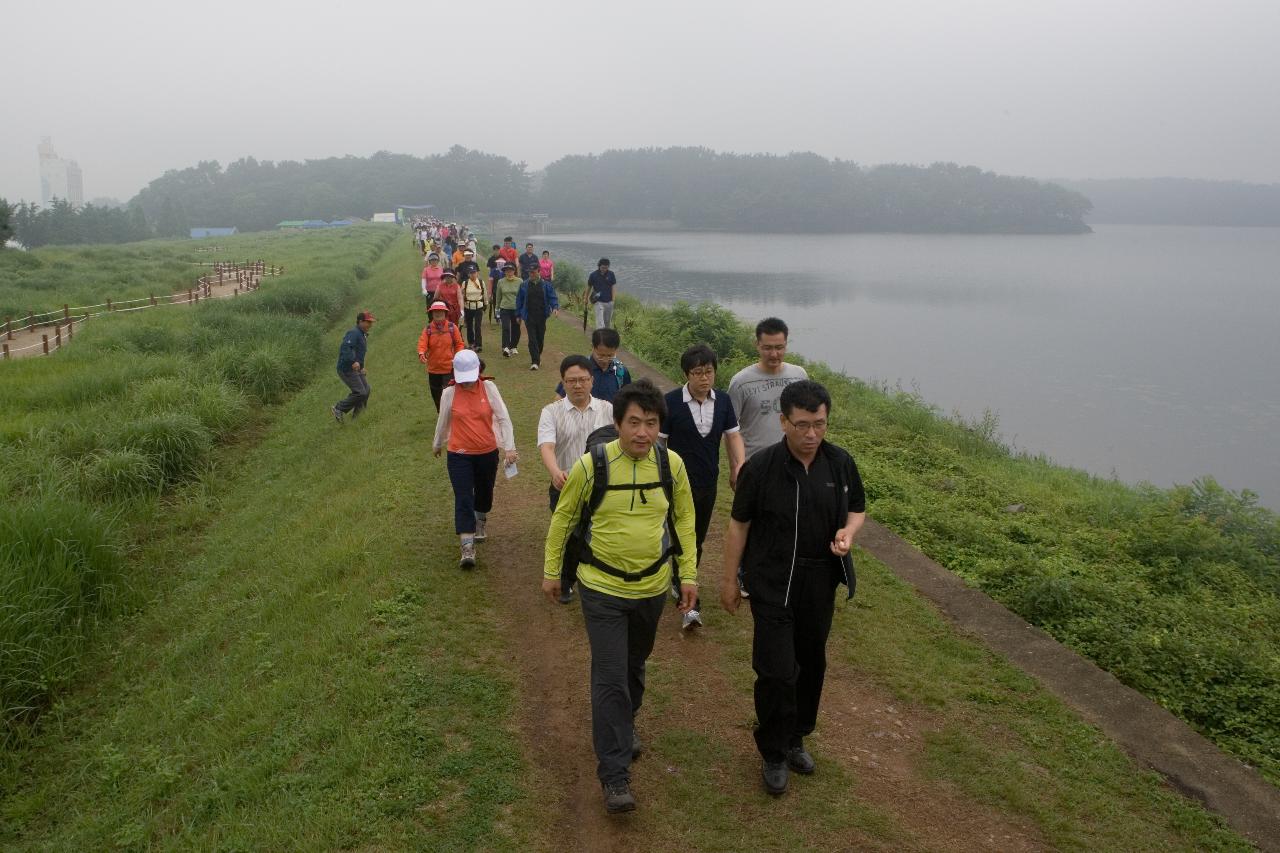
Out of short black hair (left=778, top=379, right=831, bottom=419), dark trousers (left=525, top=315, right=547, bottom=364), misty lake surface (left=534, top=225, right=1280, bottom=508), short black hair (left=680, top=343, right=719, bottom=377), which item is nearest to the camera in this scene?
short black hair (left=778, top=379, right=831, bottom=419)

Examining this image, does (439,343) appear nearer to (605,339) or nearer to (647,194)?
(605,339)

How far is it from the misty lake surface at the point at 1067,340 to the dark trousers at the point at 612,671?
13988mm

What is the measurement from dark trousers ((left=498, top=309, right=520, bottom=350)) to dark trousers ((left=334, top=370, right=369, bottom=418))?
2759 millimetres

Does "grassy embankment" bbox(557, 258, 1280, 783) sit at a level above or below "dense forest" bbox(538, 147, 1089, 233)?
below

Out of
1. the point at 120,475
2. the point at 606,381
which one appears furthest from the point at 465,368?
the point at 120,475

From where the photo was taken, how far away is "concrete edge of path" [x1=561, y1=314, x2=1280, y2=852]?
382 cm

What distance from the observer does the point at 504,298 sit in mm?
13055

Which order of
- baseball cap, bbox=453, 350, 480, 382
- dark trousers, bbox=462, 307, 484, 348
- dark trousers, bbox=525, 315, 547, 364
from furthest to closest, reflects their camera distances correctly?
1. dark trousers, bbox=462, 307, 484, 348
2. dark trousers, bbox=525, 315, 547, 364
3. baseball cap, bbox=453, 350, 480, 382

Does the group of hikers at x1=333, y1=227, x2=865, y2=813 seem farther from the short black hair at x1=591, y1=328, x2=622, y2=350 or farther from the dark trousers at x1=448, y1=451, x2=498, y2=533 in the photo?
the dark trousers at x1=448, y1=451, x2=498, y2=533

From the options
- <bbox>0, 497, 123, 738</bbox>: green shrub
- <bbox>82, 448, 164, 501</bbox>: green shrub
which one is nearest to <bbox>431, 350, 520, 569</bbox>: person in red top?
<bbox>0, 497, 123, 738</bbox>: green shrub

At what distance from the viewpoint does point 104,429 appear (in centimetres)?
1024

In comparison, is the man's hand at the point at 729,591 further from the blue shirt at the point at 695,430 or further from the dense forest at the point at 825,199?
the dense forest at the point at 825,199

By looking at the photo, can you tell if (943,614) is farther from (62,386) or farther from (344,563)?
(62,386)

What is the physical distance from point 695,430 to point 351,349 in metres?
6.88
